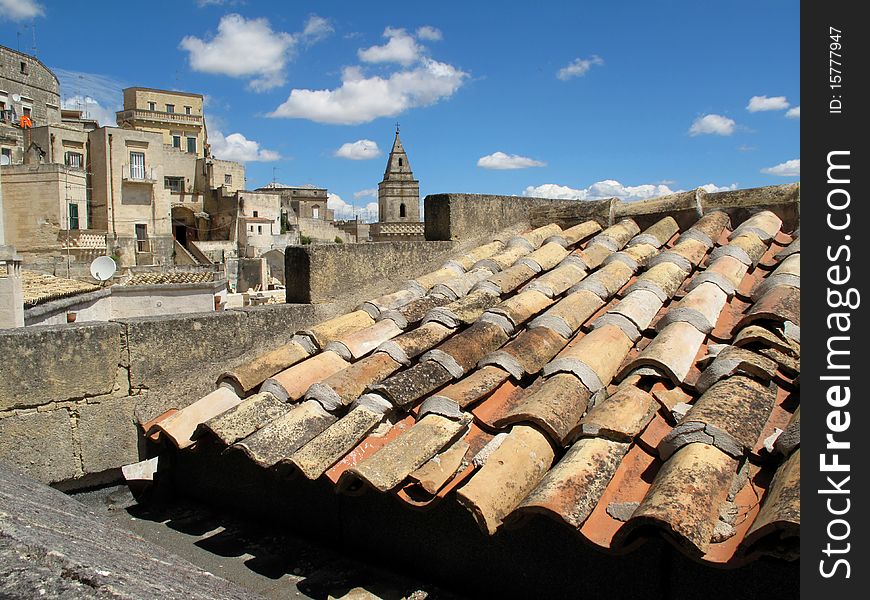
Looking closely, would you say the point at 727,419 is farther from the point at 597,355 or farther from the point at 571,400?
the point at 597,355

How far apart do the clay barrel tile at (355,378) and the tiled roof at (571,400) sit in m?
0.01

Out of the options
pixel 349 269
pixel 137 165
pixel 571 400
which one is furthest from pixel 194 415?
pixel 137 165

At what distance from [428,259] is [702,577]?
384 centimetres

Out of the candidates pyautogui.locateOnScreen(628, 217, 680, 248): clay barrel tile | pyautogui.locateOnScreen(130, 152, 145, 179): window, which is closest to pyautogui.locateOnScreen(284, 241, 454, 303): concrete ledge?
pyautogui.locateOnScreen(628, 217, 680, 248): clay barrel tile

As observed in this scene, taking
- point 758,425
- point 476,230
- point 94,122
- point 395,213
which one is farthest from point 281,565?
point 395,213

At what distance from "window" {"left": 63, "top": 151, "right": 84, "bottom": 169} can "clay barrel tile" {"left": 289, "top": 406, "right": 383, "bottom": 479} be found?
47.3 meters

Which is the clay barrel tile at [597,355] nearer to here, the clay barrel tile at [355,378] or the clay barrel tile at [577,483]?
the clay barrel tile at [577,483]

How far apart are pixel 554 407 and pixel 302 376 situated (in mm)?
1555

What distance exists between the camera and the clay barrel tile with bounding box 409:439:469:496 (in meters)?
2.71

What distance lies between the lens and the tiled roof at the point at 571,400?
→ 2.40 m

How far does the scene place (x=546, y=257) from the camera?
5449 mm

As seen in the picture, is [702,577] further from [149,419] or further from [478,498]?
[149,419]

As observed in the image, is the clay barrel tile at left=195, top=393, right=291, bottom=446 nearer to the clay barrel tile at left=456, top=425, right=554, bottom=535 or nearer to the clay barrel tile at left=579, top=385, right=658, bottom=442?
the clay barrel tile at left=456, top=425, right=554, bottom=535
